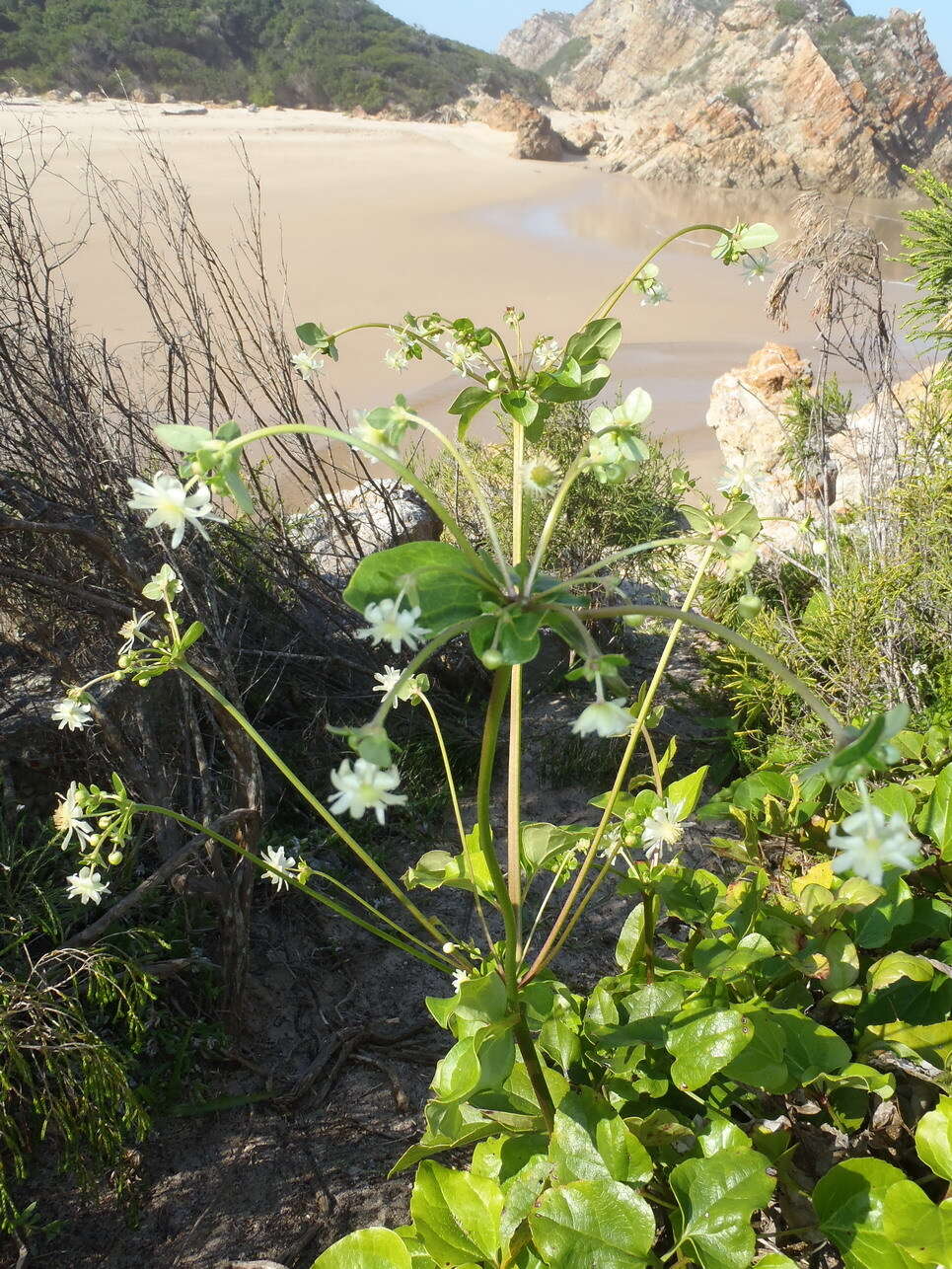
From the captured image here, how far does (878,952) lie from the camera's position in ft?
5.26

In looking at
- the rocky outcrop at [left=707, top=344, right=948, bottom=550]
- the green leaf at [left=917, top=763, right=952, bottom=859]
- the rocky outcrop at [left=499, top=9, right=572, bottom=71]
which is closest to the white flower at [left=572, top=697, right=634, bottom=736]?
the green leaf at [left=917, top=763, right=952, bottom=859]

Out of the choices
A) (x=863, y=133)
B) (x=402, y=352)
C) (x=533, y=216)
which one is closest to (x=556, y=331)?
(x=533, y=216)

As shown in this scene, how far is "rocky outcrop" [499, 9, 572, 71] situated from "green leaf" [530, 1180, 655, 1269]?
6659cm

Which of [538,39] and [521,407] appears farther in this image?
[538,39]

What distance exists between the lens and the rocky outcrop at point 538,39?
5872 cm

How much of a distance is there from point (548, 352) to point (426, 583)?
0.79m

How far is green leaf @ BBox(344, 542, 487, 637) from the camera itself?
775 millimetres

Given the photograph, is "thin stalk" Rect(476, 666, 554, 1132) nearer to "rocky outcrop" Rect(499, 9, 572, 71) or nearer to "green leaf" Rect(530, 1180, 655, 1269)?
"green leaf" Rect(530, 1180, 655, 1269)

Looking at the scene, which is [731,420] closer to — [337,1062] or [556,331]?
[337,1062]

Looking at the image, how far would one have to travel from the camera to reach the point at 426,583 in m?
0.79

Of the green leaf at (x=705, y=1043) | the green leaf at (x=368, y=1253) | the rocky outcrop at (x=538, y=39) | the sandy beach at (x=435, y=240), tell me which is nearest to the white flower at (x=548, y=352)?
the green leaf at (x=705, y=1043)

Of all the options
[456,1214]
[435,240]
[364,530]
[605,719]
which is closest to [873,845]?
[605,719]

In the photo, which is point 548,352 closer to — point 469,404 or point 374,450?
point 469,404

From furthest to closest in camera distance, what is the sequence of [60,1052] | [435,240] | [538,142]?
[538,142]
[435,240]
[60,1052]
